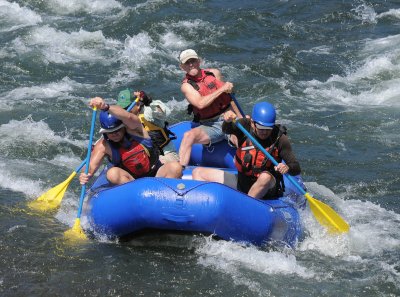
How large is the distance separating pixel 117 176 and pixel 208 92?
5.02ft

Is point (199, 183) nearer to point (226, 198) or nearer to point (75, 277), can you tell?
point (226, 198)

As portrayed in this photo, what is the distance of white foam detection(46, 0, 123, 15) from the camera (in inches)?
667

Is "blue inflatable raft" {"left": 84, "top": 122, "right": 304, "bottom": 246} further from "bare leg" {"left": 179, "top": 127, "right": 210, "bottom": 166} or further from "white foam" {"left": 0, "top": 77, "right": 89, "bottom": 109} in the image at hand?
"white foam" {"left": 0, "top": 77, "right": 89, "bottom": 109}

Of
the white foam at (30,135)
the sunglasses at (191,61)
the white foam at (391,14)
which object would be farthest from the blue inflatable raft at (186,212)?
the white foam at (391,14)

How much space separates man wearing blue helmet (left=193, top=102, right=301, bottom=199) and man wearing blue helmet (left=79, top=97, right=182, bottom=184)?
0.41 m

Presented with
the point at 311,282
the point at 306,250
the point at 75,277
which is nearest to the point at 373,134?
the point at 306,250

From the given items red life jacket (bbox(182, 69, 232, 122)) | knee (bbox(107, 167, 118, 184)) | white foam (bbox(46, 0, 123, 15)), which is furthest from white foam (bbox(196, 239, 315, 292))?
white foam (bbox(46, 0, 123, 15))

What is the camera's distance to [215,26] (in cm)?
1539

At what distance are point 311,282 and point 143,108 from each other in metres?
2.37

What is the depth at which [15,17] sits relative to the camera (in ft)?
53.4

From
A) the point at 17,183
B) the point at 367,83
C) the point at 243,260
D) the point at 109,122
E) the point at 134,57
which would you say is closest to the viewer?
the point at 243,260

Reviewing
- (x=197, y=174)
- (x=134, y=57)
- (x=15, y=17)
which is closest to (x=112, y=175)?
(x=197, y=174)

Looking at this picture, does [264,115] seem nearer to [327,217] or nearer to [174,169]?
[174,169]

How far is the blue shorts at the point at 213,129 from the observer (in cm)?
791
